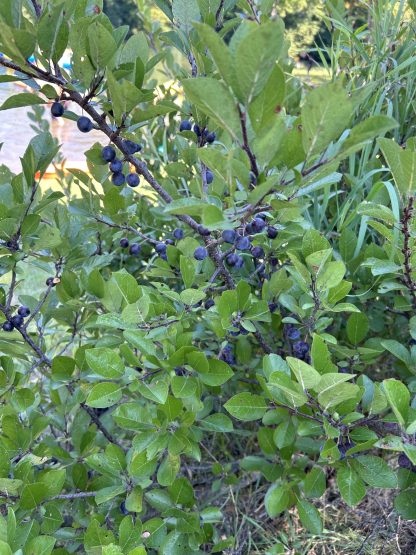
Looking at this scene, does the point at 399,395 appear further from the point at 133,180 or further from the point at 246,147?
the point at 133,180

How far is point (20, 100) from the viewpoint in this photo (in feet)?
2.48

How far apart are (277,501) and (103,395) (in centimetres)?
40

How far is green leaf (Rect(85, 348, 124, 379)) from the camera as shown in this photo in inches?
31.4

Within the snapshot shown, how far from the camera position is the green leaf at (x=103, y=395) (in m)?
0.80

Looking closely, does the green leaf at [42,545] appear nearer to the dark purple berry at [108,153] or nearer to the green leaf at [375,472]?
the green leaf at [375,472]

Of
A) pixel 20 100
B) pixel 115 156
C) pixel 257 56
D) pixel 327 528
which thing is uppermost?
pixel 257 56

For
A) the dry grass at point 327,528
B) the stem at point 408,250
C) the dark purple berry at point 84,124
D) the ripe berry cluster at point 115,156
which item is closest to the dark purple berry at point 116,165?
the ripe berry cluster at point 115,156

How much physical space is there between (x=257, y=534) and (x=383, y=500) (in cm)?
32

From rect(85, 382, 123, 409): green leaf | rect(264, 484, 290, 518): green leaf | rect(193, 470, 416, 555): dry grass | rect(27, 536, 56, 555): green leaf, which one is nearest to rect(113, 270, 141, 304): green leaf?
rect(85, 382, 123, 409): green leaf

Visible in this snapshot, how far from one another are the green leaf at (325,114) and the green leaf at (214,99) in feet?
0.22

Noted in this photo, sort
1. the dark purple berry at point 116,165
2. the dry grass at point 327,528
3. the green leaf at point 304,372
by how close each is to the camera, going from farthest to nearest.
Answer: the dry grass at point 327,528, the dark purple berry at point 116,165, the green leaf at point 304,372

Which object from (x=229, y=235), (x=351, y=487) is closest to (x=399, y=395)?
(x=351, y=487)

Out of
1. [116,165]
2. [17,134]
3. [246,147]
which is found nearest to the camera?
[246,147]

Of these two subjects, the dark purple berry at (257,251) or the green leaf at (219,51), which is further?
the dark purple berry at (257,251)
